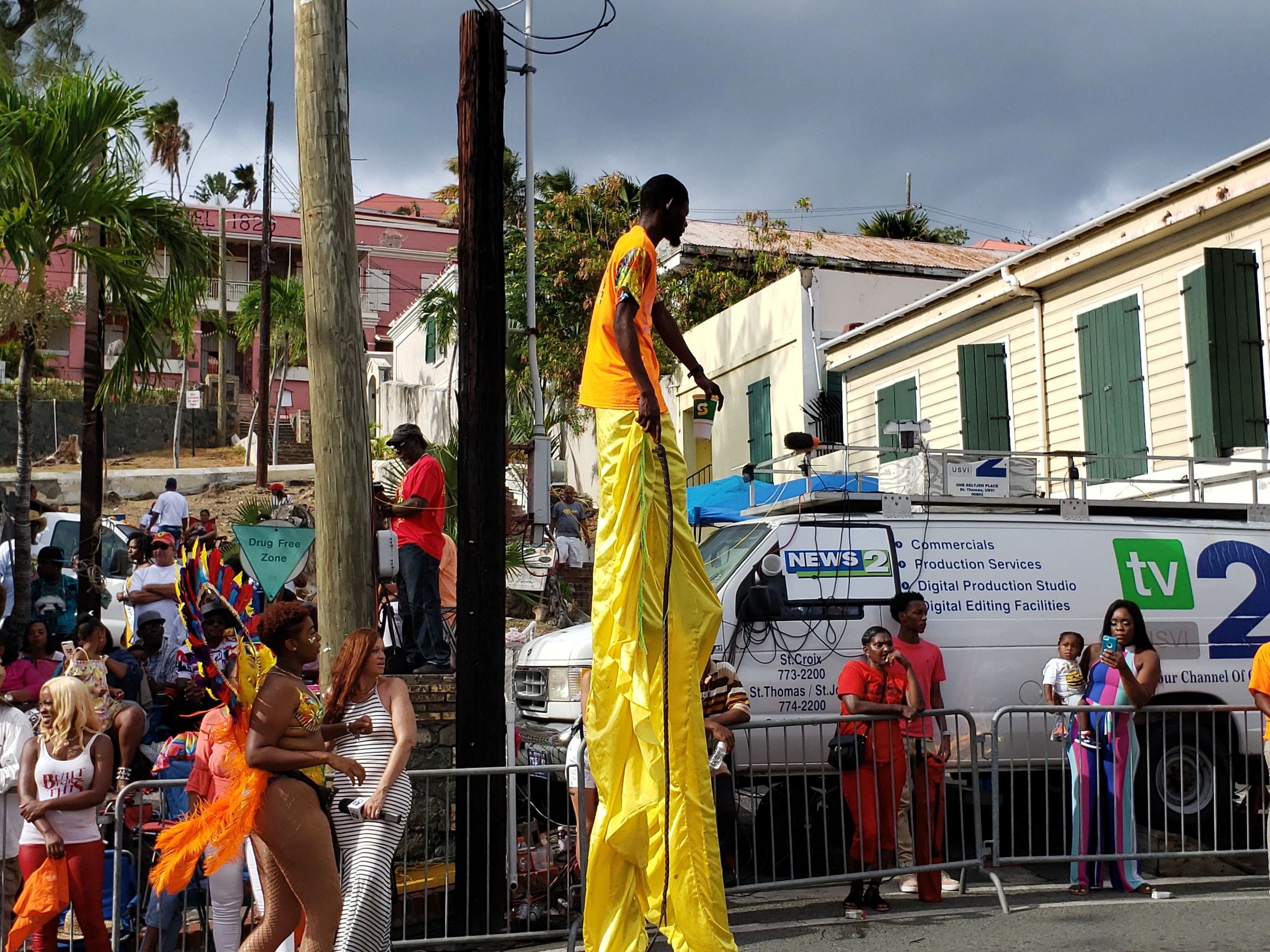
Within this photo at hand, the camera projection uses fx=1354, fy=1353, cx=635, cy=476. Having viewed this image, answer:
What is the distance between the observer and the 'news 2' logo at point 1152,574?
10273mm

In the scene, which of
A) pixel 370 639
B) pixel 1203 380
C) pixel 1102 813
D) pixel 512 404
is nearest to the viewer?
pixel 370 639

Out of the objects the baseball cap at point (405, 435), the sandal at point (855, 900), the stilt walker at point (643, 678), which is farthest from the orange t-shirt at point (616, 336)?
the baseball cap at point (405, 435)

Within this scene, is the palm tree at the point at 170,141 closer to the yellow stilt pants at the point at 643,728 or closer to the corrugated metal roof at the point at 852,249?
the corrugated metal roof at the point at 852,249

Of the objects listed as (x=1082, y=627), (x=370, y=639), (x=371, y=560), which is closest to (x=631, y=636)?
(x=370, y=639)

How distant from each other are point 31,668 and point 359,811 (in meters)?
4.86

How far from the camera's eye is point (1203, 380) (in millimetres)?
13977

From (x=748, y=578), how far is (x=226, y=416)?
3464cm

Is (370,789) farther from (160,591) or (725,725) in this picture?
(160,591)

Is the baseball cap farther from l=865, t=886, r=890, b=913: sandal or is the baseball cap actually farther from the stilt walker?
the stilt walker

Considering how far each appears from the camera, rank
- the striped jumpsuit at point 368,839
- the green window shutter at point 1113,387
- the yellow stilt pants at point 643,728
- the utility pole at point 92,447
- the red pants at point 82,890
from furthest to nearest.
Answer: the green window shutter at point 1113,387
the utility pole at point 92,447
the red pants at point 82,890
the striped jumpsuit at point 368,839
the yellow stilt pants at point 643,728

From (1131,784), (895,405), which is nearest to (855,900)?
(1131,784)

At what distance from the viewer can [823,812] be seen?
8.10m

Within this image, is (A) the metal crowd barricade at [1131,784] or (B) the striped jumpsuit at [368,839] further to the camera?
(A) the metal crowd barricade at [1131,784]

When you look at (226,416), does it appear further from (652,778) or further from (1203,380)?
(652,778)
